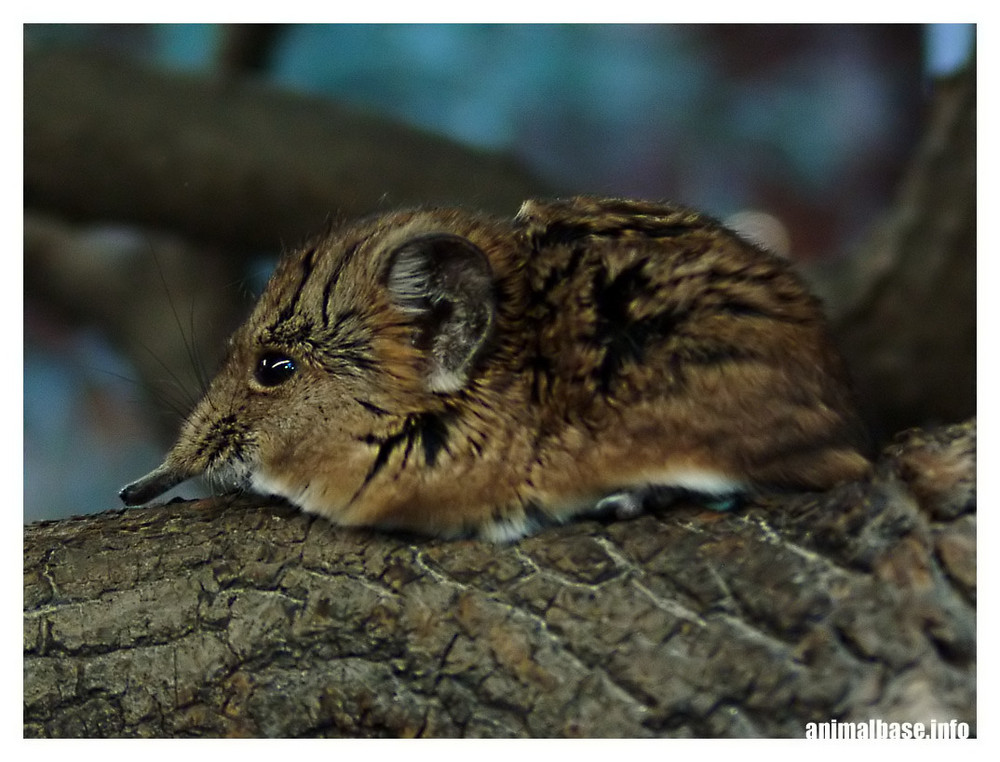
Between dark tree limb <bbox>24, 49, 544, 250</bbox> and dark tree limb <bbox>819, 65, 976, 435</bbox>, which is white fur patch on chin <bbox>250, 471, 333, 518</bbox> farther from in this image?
dark tree limb <bbox>819, 65, 976, 435</bbox>

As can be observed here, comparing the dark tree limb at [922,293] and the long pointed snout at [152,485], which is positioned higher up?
the dark tree limb at [922,293]

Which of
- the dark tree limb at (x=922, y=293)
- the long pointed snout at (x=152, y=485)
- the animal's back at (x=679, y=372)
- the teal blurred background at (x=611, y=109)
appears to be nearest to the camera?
the animal's back at (x=679, y=372)

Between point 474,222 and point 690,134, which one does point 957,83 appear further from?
point 474,222

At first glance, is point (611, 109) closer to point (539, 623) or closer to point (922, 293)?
point (922, 293)

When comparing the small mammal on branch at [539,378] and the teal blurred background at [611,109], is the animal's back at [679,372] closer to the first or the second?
the small mammal on branch at [539,378]

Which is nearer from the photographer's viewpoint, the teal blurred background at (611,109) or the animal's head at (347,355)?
the animal's head at (347,355)

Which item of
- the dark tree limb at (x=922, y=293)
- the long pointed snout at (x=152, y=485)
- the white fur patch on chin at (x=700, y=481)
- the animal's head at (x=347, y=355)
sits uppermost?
the dark tree limb at (x=922, y=293)

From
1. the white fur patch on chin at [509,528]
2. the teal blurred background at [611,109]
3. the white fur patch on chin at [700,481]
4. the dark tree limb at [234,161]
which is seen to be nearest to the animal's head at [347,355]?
the white fur patch on chin at [509,528]
